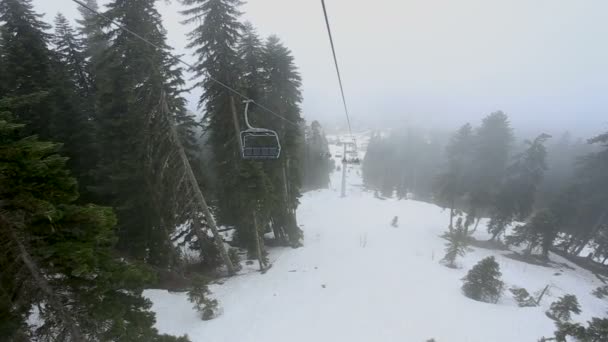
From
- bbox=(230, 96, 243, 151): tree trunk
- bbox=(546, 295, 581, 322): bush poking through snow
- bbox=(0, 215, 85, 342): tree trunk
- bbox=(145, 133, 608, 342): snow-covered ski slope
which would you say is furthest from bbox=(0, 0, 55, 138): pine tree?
bbox=(546, 295, 581, 322): bush poking through snow

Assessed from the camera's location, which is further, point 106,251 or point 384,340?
point 384,340

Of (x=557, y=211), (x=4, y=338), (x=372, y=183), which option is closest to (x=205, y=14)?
(x=4, y=338)

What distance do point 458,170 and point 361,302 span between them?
20.9 metres

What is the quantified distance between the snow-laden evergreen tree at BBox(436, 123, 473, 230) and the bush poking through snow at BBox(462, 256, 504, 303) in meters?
14.9

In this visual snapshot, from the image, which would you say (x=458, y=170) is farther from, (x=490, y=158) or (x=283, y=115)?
(x=283, y=115)

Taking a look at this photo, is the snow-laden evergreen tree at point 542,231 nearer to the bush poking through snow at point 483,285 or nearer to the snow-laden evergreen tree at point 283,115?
the bush poking through snow at point 483,285

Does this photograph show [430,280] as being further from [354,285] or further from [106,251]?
[106,251]

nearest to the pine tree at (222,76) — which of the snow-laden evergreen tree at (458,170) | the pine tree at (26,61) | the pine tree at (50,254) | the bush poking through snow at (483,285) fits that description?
the pine tree at (50,254)

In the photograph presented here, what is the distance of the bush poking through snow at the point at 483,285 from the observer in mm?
12771

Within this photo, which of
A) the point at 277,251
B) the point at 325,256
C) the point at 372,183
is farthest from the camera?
the point at 372,183

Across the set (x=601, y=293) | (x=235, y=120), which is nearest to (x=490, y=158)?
(x=601, y=293)

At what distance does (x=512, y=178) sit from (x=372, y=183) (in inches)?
1941

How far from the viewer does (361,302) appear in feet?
38.0

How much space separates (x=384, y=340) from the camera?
920cm
